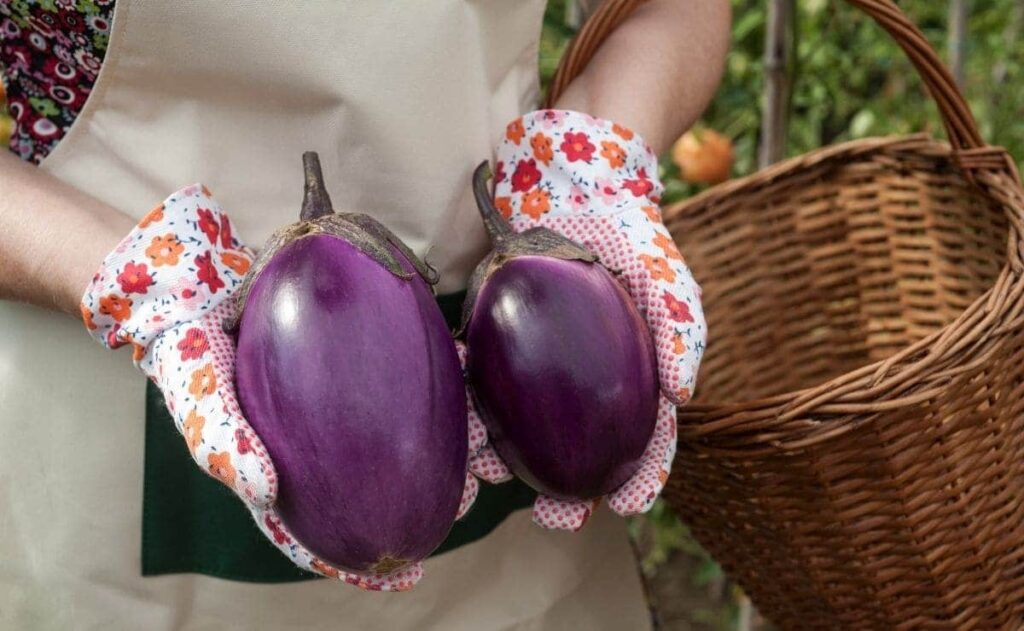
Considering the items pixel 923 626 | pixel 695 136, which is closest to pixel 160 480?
pixel 923 626

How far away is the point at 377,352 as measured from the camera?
71 centimetres

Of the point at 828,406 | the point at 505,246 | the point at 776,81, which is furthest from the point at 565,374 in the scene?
the point at 776,81

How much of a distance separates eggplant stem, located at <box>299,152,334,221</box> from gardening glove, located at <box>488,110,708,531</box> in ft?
0.68

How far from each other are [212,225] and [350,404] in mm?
218

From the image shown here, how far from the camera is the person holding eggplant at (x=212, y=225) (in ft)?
2.69

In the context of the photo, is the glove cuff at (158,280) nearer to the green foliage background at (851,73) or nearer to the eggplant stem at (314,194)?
the eggplant stem at (314,194)

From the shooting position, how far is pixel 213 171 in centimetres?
89

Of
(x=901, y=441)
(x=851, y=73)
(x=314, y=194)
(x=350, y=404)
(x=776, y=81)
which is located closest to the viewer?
(x=350, y=404)

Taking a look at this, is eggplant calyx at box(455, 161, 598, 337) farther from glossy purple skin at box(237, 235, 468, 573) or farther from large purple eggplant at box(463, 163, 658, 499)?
glossy purple skin at box(237, 235, 468, 573)

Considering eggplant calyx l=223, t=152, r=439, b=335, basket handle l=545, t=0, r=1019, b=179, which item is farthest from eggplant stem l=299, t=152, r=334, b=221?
basket handle l=545, t=0, r=1019, b=179

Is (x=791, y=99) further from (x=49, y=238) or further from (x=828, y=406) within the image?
(x=49, y=238)

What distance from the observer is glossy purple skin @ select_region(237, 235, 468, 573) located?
0.70 metres

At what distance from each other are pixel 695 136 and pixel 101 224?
1.12 m

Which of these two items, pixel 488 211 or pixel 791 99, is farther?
pixel 791 99
